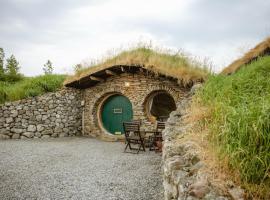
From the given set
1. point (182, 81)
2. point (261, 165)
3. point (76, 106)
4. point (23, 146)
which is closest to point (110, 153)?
point (23, 146)

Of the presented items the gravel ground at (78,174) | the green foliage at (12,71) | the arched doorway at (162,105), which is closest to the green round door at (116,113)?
the arched doorway at (162,105)

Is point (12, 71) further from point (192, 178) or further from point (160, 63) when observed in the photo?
point (192, 178)

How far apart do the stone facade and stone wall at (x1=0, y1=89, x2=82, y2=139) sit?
0.64m

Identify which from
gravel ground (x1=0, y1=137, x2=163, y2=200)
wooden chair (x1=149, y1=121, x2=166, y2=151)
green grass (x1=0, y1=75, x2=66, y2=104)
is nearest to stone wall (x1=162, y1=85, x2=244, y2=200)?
gravel ground (x1=0, y1=137, x2=163, y2=200)

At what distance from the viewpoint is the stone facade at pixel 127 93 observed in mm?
10461

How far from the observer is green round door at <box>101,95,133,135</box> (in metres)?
11.7

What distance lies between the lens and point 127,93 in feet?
37.0

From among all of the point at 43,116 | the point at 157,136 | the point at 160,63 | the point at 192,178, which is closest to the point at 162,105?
the point at 160,63

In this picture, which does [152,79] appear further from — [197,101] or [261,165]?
[261,165]

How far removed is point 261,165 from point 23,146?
888 centimetres

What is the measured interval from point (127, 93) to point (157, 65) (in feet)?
6.51

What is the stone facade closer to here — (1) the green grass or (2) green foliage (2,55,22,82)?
(1) the green grass

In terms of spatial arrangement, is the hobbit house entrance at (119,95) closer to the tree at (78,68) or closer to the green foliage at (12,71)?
the tree at (78,68)

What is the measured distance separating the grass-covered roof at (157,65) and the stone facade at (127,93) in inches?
22.5
